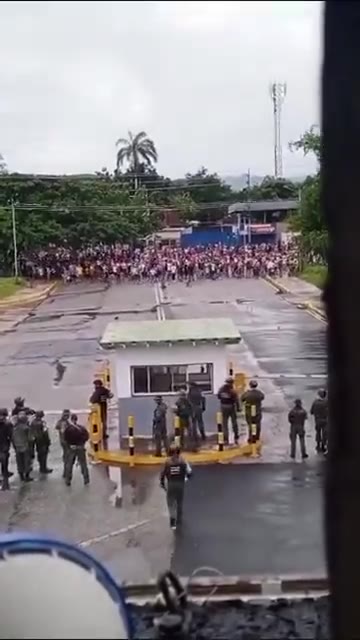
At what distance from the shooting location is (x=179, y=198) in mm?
4902

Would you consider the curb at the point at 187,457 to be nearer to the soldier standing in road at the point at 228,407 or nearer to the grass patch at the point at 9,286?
the soldier standing in road at the point at 228,407

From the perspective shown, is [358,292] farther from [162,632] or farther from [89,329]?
[89,329]

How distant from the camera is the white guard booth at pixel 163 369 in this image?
3.77 m

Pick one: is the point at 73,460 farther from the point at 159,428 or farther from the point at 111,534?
the point at 111,534

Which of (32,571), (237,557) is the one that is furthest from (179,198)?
(32,571)

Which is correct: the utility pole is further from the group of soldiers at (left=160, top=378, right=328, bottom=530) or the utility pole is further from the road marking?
the road marking

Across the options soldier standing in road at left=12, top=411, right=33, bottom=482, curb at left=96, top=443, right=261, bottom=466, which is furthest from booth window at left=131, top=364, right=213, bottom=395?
soldier standing in road at left=12, top=411, right=33, bottom=482

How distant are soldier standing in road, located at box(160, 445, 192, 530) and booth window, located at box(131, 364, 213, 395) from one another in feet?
2.80

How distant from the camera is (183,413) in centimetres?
367

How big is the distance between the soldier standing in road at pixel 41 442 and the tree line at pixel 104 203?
1.33m

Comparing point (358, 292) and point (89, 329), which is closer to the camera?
point (358, 292)

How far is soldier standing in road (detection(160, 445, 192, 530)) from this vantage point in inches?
113

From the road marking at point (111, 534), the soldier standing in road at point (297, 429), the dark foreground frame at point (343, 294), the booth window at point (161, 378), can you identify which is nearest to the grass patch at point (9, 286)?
the booth window at point (161, 378)

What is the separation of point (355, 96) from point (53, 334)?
5693 millimetres
